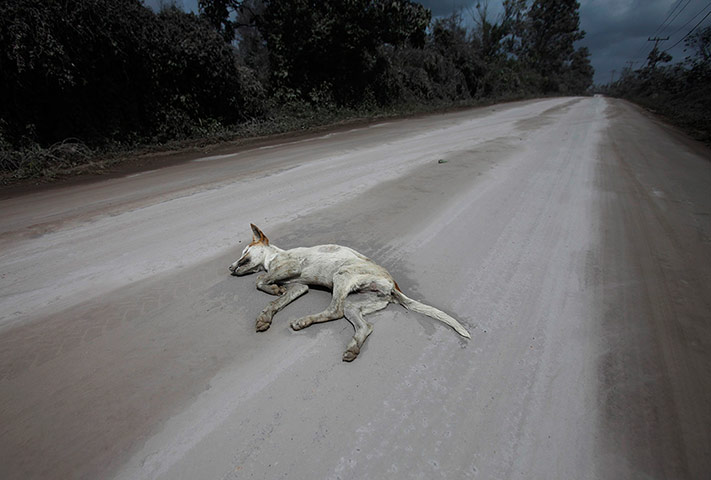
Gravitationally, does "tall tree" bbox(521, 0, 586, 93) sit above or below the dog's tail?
above

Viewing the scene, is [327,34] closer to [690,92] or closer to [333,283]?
[333,283]

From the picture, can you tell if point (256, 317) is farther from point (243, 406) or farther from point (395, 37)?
point (395, 37)

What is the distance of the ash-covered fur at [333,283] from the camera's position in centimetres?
273

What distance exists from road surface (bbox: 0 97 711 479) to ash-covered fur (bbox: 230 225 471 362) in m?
0.12

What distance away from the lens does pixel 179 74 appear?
439 inches

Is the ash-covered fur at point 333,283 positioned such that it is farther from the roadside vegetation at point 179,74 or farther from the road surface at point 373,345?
the roadside vegetation at point 179,74

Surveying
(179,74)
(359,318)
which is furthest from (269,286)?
(179,74)

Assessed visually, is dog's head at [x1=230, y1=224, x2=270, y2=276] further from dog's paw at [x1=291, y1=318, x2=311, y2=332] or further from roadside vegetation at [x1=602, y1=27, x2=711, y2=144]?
roadside vegetation at [x1=602, y1=27, x2=711, y2=144]

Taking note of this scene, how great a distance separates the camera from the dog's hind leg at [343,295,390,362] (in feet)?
8.05

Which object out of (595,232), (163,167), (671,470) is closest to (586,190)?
(595,232)

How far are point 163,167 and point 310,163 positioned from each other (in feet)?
11.5

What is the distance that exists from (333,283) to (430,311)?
0.89 metres

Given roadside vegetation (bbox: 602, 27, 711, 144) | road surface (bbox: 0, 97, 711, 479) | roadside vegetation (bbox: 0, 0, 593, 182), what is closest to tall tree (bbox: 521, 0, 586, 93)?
roadside vegetation (bbox: 602, 27, 711, 144)

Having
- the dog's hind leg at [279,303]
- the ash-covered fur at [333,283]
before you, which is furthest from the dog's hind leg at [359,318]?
the dog's hind leg at [279,303]
